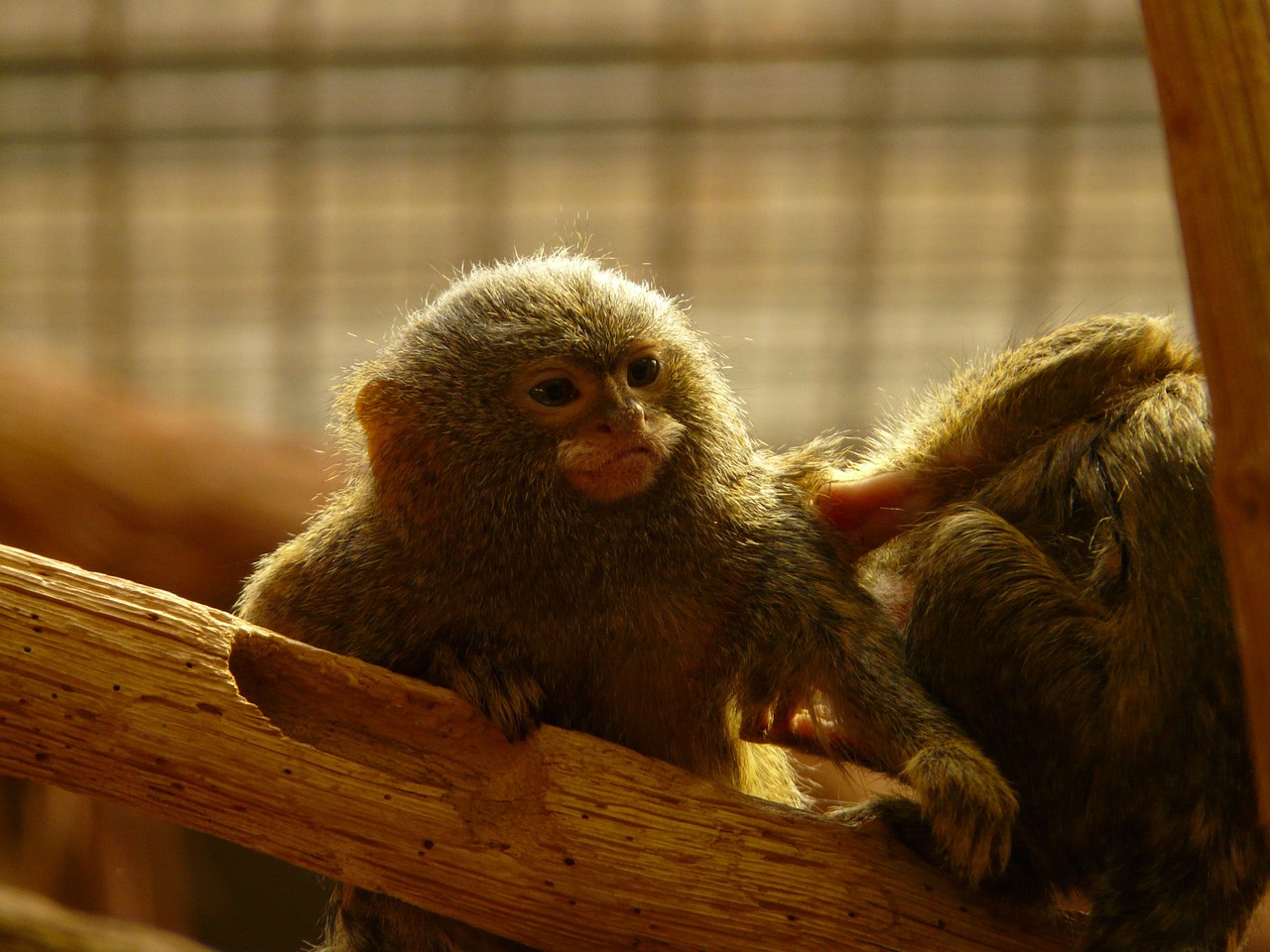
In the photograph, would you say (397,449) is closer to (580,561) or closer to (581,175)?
(580,561)

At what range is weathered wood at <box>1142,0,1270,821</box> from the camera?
2203mm

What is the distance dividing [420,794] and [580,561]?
0.63 meters

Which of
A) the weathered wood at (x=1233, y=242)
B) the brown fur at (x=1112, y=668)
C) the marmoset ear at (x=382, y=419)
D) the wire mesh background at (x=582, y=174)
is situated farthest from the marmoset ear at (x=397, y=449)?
the wire mesh background at (x=582, y=174)

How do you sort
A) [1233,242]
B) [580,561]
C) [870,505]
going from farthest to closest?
[870,505] < [580,561] < [1233,242]

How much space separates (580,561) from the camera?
316cm

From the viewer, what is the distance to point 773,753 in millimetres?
3707

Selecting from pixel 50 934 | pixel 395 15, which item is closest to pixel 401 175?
pixel 395 15

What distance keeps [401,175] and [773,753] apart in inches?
269

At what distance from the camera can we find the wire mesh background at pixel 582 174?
30.1 ft

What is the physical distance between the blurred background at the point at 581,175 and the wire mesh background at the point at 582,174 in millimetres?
21

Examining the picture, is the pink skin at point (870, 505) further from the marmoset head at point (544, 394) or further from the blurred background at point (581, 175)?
the blurred background at point (581, 175)

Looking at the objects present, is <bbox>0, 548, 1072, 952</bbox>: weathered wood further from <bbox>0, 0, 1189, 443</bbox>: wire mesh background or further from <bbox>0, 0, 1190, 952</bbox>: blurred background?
<bbox>0, 0, 1189, 443</bbox>: wire mesh background

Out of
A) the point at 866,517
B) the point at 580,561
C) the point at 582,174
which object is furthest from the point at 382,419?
the point at 582,174

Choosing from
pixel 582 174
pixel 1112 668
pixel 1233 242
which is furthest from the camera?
pixel 582 174
